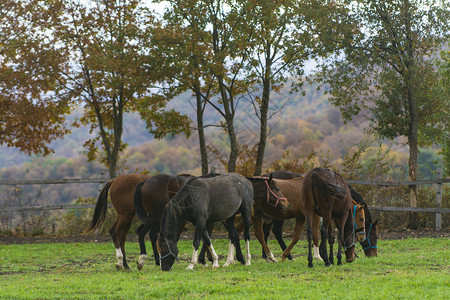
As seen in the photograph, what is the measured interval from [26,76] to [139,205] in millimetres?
11021

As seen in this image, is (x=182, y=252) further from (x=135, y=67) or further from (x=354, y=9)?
(x=354, y=9)

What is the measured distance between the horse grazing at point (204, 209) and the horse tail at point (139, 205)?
0.58m

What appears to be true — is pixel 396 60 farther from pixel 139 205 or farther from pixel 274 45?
pixel 139 205

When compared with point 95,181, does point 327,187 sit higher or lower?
higher

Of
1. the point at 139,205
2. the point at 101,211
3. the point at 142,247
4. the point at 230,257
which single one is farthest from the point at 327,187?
the point at 101,211

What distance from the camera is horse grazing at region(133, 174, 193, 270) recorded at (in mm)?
10375

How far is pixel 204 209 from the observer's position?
32.4 ft

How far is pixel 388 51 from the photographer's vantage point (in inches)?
779

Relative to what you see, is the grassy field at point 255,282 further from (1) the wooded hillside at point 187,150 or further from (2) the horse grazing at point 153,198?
(1) the wooded hillside at point 187,150

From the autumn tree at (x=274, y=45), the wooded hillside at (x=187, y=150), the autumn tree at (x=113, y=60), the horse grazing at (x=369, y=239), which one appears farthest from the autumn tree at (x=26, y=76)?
the wooded hillside at (x=187, y=150)

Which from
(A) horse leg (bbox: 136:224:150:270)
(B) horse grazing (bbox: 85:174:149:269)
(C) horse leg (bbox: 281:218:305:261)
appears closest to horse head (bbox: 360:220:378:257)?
(C) horse leg (bbox: 281:218:305:261)

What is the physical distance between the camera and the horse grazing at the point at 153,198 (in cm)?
1038

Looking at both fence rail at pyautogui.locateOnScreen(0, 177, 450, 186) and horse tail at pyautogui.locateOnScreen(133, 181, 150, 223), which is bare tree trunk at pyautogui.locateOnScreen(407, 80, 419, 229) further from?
horse tail at pyautogui.locateOnScreen(133, 181, 150, 223)

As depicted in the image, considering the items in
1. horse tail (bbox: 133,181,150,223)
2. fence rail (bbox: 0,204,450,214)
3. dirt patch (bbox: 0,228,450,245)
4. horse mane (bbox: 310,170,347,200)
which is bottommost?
dirt patch (bbox: 0,228,450,245)
